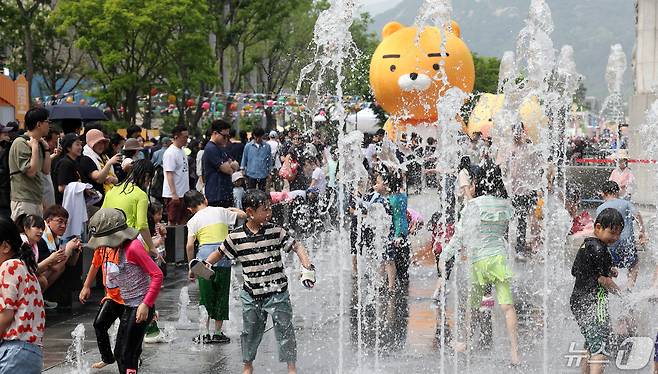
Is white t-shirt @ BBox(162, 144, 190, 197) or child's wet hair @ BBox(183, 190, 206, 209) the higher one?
white t-shirt @ BBox(162, 144, 190, 197)

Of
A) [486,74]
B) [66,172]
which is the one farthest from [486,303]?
[486,74]

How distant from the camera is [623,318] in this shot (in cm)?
830

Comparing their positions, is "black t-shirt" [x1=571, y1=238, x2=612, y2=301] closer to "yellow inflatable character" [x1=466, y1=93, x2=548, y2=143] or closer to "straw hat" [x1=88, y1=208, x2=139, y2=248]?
"straw hat" [x1=88, y1=208, x2=139, y2=248]

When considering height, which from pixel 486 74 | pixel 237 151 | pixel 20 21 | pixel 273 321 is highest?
pixel 486 74

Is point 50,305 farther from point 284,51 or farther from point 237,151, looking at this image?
point 284,51

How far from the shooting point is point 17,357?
4676 millimetres

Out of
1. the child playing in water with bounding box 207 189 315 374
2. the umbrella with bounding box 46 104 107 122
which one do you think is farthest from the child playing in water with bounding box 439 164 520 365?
the umbrella with bounding box 46 104 107 122

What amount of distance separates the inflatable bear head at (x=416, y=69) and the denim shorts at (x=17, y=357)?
63.2ft

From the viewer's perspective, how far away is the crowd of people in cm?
611

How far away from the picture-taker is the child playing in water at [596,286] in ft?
19.9

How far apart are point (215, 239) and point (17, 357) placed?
339cm

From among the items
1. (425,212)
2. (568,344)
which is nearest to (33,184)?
(568,344)

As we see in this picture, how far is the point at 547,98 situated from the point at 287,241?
1815 cm

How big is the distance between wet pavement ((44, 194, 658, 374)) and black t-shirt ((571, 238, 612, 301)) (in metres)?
0.90
